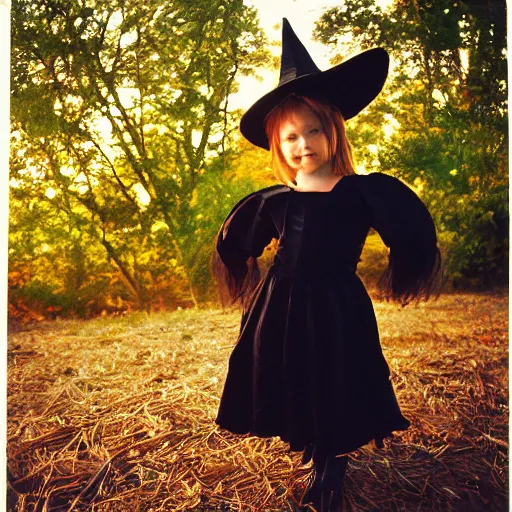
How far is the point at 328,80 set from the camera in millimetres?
1432

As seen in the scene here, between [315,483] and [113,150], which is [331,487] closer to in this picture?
[315,483]

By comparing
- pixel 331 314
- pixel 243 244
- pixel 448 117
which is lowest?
pixel 331 314

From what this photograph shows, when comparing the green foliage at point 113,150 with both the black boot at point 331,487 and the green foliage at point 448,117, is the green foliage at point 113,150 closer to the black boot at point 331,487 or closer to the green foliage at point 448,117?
the green foliage at point 448,117

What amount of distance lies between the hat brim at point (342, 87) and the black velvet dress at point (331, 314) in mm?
242

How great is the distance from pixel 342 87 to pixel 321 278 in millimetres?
544

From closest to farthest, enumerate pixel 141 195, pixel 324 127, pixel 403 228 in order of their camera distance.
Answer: pixel 403 228
pixel 324 127
pixel 141 195

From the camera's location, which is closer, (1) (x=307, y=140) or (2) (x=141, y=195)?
(1) (x=307, y=140)

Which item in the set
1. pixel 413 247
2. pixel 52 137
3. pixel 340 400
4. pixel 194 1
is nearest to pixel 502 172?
pixel 413 247

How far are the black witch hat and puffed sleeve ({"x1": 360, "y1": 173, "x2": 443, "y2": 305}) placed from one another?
0.25 meters

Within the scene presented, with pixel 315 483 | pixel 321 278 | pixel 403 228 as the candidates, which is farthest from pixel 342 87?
pixel 315 483

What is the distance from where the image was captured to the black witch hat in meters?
1.42

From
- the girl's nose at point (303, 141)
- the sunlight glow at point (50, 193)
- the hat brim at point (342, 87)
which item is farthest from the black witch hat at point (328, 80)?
the sunlight glow at point (50, 193)

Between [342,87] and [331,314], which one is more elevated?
[342,87]

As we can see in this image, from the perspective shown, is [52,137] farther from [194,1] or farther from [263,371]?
[263,371]
